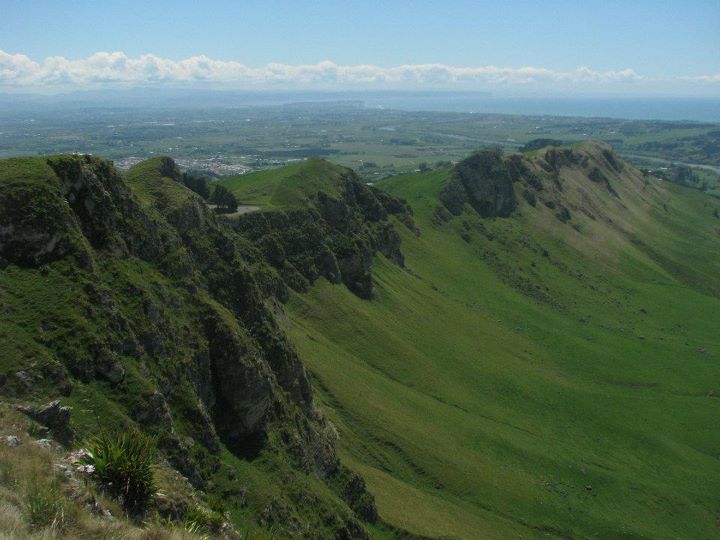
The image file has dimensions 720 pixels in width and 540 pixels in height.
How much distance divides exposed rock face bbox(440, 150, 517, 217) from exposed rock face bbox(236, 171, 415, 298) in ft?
184

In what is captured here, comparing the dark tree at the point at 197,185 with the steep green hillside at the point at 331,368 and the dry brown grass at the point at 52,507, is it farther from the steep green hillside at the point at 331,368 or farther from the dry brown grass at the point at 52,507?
the dry brown grass at the point at 52,507

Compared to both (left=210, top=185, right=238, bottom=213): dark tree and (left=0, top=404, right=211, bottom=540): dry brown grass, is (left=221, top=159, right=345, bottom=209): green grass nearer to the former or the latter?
(left=210, top=185, right=238, bottom=213): dark tree

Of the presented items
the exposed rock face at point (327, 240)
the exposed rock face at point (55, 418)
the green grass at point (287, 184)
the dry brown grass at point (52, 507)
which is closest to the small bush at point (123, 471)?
the dry brown grass at point (52, 507)

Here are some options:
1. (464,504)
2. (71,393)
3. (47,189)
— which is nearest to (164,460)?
(71,393)

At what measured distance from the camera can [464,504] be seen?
6462 centimetres

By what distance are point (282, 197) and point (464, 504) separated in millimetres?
62154

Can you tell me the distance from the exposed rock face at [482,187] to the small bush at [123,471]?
16162 centimetres

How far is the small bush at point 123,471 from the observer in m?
19.4

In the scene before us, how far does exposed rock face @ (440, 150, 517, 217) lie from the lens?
589ft

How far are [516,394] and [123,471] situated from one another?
84.0 meters

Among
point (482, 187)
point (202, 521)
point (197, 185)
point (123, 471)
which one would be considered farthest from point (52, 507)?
point (482, 187)

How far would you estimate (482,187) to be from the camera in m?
184

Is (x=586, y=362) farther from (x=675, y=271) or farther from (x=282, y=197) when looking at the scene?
(x=675, y=271)

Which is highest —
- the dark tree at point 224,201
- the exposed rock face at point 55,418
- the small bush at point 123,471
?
the dark tree at point 224,201
